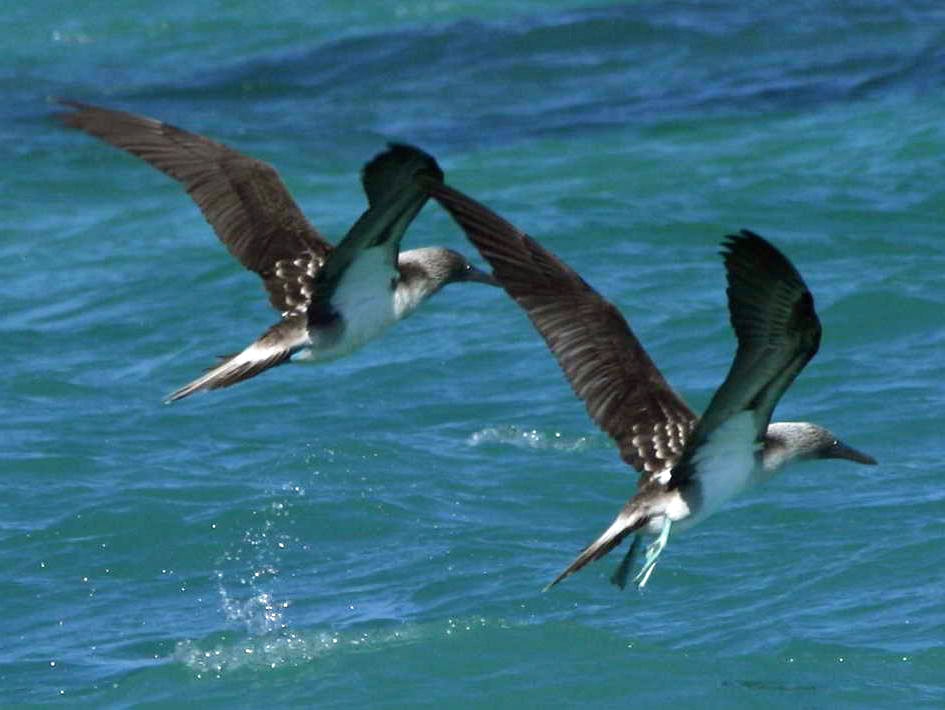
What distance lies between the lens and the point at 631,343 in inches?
320

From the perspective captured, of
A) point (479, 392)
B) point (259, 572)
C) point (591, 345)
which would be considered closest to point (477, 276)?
point (591, 345)

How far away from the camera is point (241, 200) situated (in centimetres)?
958

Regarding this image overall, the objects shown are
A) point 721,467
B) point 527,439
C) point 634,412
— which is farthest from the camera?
point 527,439

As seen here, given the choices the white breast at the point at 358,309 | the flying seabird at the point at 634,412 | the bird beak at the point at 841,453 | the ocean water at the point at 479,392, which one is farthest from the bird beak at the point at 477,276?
the bird beak at the point at 841,453

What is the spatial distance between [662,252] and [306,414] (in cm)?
378

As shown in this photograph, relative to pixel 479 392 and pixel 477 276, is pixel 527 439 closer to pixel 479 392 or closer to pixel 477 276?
pixel 479 392

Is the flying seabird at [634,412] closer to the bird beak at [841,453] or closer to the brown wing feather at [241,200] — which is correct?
the bird beak at [841,453]

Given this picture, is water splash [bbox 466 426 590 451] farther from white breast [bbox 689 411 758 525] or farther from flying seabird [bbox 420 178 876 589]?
white breast [bbox 689 411 758 525]

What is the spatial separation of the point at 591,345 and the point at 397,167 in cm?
105

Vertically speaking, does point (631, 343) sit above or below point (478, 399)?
above

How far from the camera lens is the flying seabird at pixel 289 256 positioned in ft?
29.5

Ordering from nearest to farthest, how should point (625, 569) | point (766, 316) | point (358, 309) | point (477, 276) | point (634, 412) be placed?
1. point (766, 316)
2. point (634, 412)
3. point (625, 569)
4. point (358, 309)
5. point (477, 276)

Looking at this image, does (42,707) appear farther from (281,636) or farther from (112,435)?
(112,435)

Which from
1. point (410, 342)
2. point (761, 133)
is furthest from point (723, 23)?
point (410, 342)
